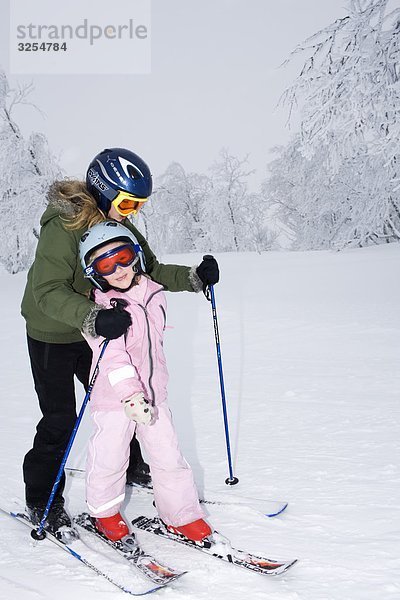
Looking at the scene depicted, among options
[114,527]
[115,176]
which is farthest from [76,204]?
[114,527]

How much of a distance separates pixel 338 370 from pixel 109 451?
14.3 feet

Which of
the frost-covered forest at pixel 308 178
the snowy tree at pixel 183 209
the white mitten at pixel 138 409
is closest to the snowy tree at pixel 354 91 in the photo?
the frost-covered forest at pixel 308 178

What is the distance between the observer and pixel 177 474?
3.25 metres

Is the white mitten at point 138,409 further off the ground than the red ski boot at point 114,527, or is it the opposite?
the white mitten at point 138,409

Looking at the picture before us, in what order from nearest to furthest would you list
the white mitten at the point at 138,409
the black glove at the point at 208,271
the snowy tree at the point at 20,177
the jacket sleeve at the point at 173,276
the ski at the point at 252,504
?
1. the white mitten at the point at 138,409
2. the ski at the point at 252,504
3. the black glove at the point at 208,271
4. the jacket sleeve at the point at 173,276
5. the snowy tree at the point at 20,177

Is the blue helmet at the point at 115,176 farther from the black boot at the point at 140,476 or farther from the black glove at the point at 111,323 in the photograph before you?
the black boot at the point at 140,476

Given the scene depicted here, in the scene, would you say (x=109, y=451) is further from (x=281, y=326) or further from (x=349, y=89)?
(x=349, y=89)

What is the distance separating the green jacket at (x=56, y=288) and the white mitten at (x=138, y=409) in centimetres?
44

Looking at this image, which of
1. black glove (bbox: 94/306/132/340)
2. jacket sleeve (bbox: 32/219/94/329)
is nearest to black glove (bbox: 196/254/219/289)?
jacket sleeve (bbox: 32/219/94/329)

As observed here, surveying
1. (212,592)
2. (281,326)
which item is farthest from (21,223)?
(212,592)

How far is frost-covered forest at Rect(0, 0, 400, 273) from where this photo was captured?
9.16 m

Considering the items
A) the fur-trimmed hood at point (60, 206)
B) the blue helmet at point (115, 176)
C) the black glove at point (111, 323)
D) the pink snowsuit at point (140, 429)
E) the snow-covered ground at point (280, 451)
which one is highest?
the blue helmet at point (115, 176)

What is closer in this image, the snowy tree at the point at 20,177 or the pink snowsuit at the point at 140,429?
the pink snowsuit at the point at 140,429

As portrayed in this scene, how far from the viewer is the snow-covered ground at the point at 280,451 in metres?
2.85
